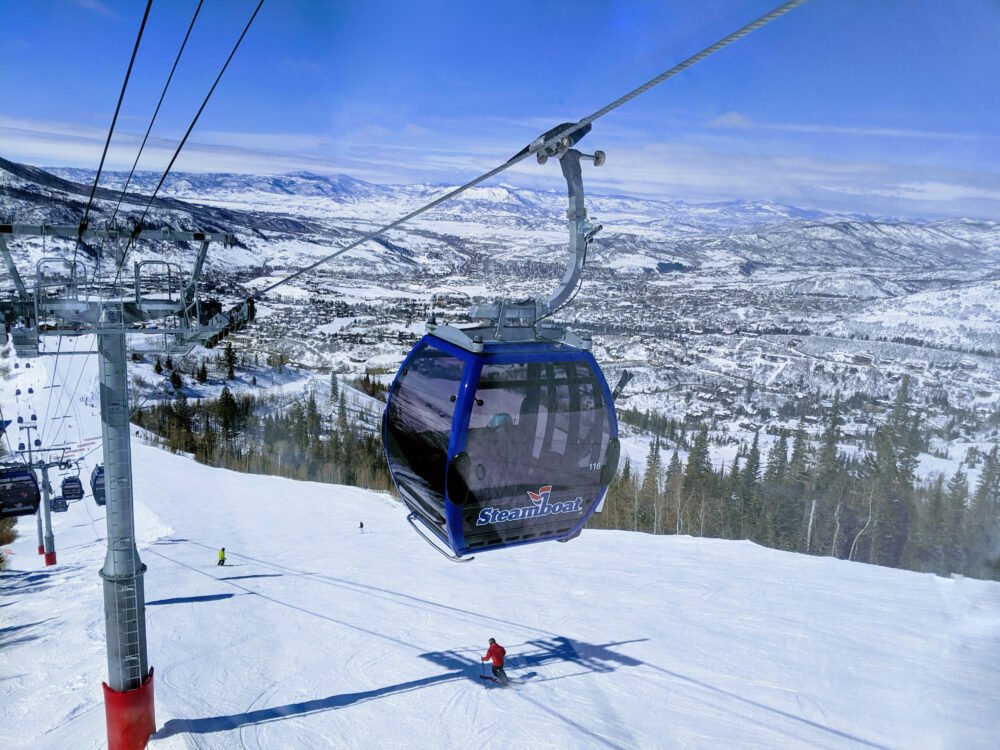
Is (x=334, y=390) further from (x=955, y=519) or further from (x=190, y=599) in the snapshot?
(x=955, y=519)

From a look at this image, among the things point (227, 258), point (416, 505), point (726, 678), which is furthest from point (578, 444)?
point (227, 258)

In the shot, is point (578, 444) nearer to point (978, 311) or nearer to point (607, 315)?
point (607, 315)

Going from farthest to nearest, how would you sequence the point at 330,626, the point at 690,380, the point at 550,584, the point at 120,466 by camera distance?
the point at 690,380 → the point at 550,584 → the point at 330,626 → the point at 120,466

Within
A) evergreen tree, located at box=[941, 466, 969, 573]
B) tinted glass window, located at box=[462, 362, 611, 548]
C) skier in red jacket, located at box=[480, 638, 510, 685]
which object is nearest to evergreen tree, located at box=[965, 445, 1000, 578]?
evergreen tree, located at box=[941, 466, 969, 573]

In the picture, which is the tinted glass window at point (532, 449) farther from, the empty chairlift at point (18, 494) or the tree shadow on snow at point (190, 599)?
the empty chairlift at point (18, 494)

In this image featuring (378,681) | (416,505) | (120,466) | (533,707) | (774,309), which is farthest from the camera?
(774,309)

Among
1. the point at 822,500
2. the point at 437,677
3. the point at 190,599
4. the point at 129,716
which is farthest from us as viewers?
the point at 822,500

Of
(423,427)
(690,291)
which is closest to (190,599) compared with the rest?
(423,427)

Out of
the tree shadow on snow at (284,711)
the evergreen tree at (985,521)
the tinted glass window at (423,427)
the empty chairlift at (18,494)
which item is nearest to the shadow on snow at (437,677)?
the tree shadow on snow at (284,711)
